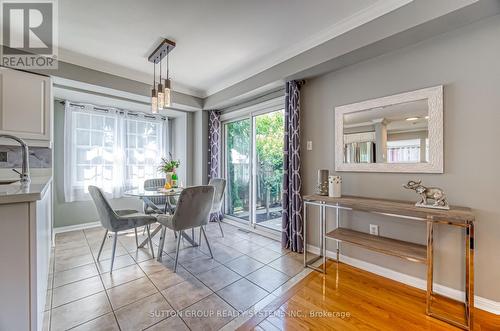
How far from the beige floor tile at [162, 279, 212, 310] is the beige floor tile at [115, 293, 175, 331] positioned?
0.06 meters

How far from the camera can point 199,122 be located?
4301mm

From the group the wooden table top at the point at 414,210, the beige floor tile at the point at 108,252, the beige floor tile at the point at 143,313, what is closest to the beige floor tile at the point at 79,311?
the beige floor tile at the point at 143,313

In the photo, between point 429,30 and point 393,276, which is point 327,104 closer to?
point 429,30

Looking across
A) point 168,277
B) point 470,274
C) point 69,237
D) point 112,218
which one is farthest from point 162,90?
point 470,274

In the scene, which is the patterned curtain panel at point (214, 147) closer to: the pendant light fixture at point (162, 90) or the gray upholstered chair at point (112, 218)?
the pendant light fixture at point (162, 90)

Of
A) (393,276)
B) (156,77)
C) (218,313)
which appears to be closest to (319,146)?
(393,276)

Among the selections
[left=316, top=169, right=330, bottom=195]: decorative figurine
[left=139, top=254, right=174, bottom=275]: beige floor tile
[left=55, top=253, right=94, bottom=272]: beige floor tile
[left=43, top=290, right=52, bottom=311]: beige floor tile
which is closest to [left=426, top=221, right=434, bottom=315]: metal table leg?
[left=316, top=169, right=330, bottom=195]: decorative figurine

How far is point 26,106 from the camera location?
239 centimetres

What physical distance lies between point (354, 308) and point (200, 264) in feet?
5.12

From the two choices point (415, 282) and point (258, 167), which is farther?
point (258, 167)

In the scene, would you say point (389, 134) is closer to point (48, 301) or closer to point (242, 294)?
point (242, 294)

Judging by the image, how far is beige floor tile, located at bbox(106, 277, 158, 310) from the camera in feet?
5.79

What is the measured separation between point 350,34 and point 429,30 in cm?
60

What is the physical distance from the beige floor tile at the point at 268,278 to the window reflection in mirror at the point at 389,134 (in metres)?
1.44
